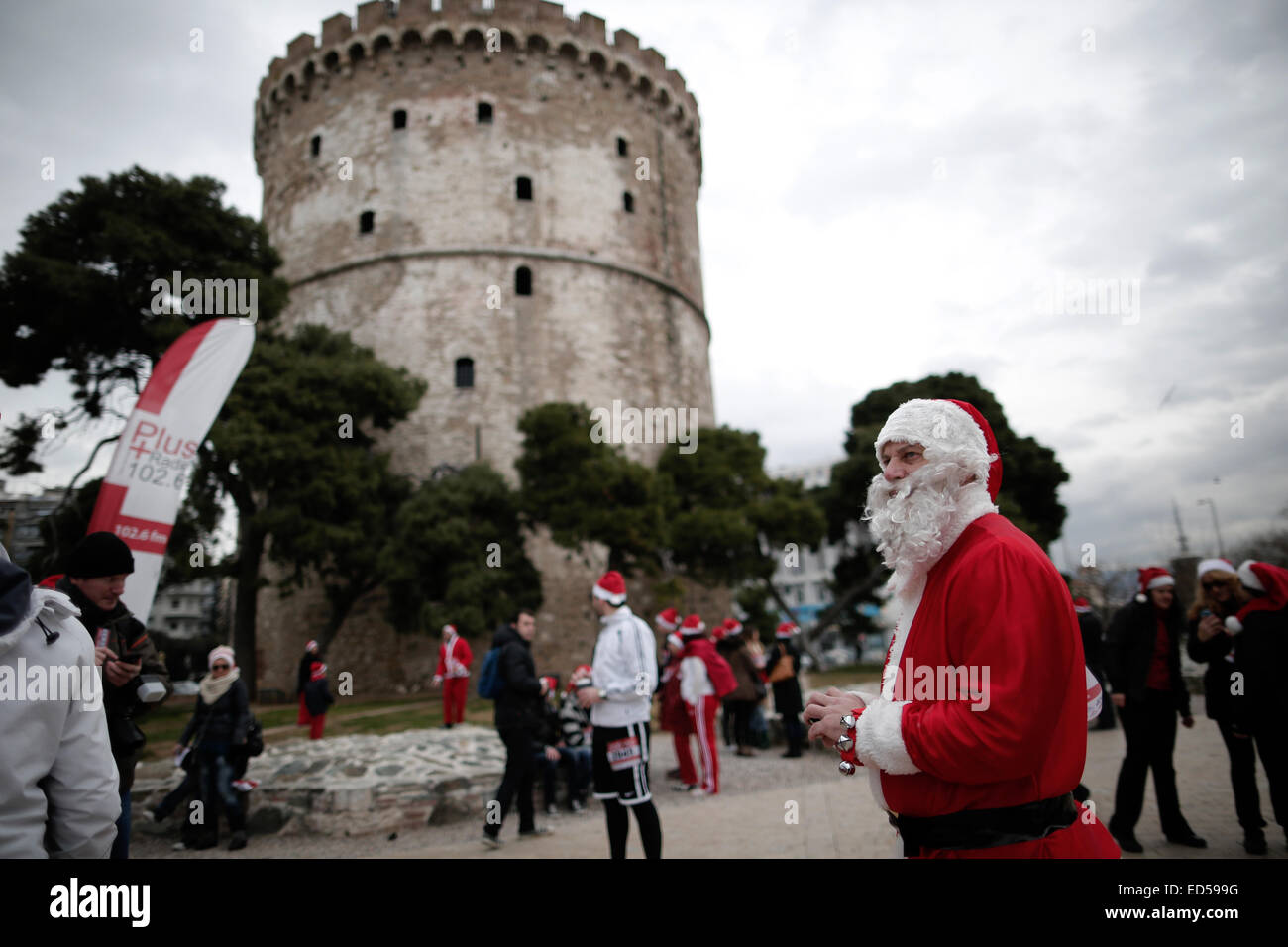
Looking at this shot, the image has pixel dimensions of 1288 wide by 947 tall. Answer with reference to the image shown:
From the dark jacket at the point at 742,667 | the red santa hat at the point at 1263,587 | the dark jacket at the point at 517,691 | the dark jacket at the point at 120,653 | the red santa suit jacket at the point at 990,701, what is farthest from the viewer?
the dark jacket at the point at 742,667

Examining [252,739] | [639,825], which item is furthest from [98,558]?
[252,739]

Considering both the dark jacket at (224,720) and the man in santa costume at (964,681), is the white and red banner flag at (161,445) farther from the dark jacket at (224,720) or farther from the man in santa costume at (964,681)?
the man in santa costume at (964,681)

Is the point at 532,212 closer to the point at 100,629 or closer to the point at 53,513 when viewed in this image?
the point at 53,513

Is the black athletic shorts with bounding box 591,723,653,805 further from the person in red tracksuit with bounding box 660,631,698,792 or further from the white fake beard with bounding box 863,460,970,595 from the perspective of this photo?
the person in red tracksuit with bounding box 660,631,698,792

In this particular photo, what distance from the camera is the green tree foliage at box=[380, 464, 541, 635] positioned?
59.7 ft

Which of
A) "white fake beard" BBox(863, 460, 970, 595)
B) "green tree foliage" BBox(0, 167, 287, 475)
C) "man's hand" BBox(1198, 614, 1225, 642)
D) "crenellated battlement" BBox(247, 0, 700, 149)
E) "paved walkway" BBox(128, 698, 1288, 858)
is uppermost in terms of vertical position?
"crenellated battlement" BBox(247, 0, 700, 149)

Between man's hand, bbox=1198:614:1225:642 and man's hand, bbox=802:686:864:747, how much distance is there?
4591 millimetres

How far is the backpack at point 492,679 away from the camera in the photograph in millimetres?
6511

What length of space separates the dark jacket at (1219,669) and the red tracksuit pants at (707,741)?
4.59m

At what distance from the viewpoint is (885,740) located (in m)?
1.86

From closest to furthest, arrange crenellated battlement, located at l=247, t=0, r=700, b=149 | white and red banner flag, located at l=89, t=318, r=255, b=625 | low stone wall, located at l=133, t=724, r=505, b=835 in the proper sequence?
low stone wall, located at l=133, t=724, r=505, b=835
white and red banner flag, located at l=89, t=318, r=255, b=625
crenellated battlement, located at l=247, t=0, r=700, b=149

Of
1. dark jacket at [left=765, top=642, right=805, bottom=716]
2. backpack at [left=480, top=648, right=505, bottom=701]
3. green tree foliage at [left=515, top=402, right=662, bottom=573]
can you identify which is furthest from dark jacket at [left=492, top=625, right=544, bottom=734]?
green tree foliage at [left=515, top=402, right=662, bottom=573]

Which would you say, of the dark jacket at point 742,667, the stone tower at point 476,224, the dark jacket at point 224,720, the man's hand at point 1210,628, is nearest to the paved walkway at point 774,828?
the dark jacket at point 224,720

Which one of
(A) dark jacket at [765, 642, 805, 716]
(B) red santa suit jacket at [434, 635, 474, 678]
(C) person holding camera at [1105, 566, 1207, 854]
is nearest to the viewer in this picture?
(C) person holding camera at [1105, 566, 1207, 854]
